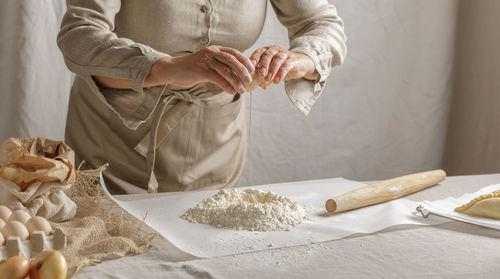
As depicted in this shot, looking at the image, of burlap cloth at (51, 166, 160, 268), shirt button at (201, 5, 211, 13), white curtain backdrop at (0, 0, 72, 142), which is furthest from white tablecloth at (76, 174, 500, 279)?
white curtain backdrop at (0, 0, 72, 142)

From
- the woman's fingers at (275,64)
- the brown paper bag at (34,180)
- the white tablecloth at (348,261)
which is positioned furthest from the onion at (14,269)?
the woman's fingers at (275,64)

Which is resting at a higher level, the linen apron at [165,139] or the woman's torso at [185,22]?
the woman's torso at [185,22]

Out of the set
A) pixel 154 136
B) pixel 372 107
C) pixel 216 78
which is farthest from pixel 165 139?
pixel 372 107

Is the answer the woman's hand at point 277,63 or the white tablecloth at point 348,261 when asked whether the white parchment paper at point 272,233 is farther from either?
the woman's hand at point 277,63

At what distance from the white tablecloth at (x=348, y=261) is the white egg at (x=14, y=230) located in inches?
4.2

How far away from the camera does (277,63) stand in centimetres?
116

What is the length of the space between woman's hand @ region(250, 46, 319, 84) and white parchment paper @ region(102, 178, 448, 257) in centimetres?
27

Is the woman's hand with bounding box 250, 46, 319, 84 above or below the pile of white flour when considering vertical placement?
above

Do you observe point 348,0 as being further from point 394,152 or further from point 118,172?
point 118,172

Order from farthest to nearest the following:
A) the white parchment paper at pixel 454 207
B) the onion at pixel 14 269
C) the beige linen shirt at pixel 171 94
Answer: the beige linen shirt at pixel 171 94, the white parchment paper at pixel 454 207, the onion at pixel 14 269

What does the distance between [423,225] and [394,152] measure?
2.12 m

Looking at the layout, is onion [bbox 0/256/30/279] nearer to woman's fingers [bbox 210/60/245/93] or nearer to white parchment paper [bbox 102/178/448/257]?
white parchment paper [bbox 102/178/448/257]

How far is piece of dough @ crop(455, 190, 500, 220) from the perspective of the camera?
109 centimetres

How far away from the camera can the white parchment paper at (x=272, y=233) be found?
923 mm
